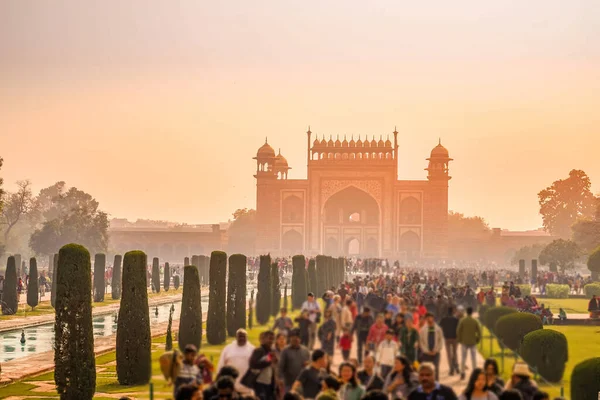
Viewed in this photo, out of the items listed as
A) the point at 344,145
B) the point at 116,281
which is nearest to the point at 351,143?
the point at 344,145

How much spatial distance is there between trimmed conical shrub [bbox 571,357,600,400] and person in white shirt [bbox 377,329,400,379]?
12.5 feet

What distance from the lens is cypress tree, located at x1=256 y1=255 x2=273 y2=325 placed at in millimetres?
22922

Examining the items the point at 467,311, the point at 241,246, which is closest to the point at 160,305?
the point at 467,311

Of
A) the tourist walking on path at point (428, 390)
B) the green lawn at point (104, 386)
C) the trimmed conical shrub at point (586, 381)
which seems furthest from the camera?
the green lawn at point (104, 386)

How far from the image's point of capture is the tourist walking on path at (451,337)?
404 inches

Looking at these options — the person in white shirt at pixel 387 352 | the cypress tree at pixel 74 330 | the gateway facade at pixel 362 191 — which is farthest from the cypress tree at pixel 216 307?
the gateway facade at pixel 362 191

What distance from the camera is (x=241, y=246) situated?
78.9m

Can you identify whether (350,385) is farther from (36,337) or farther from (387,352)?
(36,337)

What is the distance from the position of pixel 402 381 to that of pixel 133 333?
786 centimetres

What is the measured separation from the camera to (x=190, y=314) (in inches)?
686

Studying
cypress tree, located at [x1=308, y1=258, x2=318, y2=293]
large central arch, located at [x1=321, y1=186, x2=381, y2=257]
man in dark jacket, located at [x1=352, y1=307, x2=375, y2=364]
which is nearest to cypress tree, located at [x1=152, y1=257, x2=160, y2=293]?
cypress tree, located at [x1=308, y1=258, x2=318, y2=293]

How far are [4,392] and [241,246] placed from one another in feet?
211

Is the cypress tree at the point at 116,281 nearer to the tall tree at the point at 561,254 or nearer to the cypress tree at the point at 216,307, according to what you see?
the cypress tree at the point at 216,307

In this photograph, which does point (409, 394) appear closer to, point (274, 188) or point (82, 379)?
point (82, 379)
